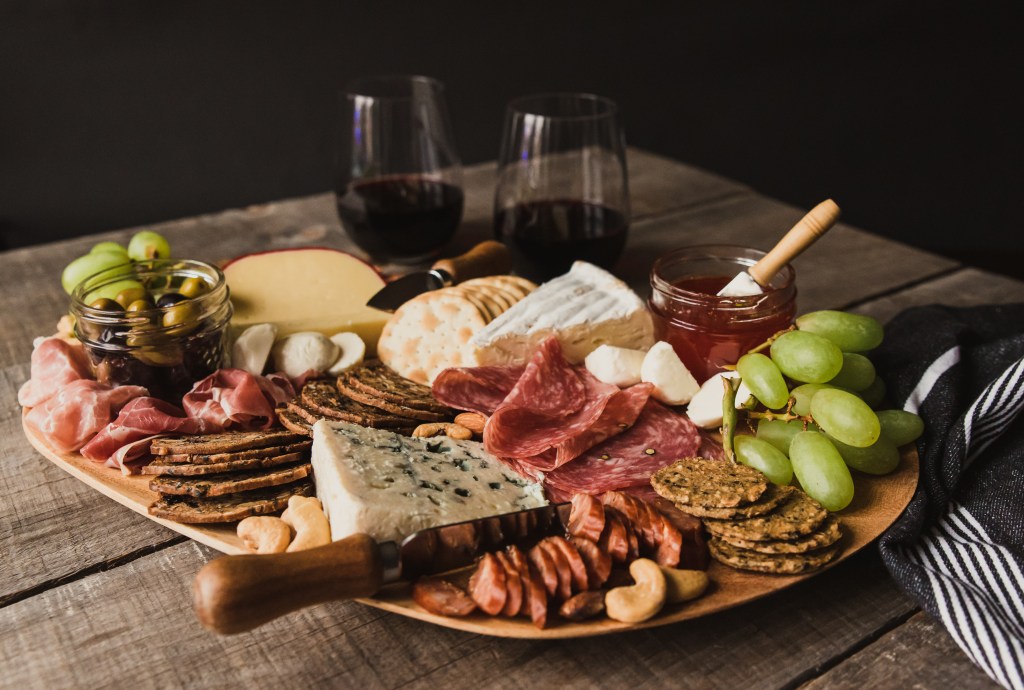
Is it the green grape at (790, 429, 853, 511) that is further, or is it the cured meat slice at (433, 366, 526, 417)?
the cured meat slice at (433, 366, 526, 417)

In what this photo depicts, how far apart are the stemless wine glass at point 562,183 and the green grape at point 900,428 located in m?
0.78

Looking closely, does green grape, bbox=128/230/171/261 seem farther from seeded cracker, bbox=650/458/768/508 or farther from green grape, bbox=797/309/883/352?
green grape, bbox=797/309/883/352

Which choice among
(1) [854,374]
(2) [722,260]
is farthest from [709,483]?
(2) [722,260]

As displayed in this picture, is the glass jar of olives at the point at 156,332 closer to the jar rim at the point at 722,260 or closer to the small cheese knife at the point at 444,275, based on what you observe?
the small cheese knife at the point at 444,275

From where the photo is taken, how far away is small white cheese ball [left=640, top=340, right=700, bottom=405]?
4.96 feet

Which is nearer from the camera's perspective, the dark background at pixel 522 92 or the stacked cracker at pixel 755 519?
the stacked cracker at pixel 755 519

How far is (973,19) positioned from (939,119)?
19.1 inches

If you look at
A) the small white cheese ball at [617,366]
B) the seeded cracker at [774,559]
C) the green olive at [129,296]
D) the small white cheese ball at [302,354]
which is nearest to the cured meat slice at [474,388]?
the small white cheese ball at [617,366]

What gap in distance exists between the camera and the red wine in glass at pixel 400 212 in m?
2.10

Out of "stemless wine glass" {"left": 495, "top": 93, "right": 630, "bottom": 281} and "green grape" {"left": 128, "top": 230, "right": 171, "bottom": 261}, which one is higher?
"stemless wine glass" {"left": 495, "top": 93, "right": 630, "bottom": 281}

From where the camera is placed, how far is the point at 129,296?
161 centimetres

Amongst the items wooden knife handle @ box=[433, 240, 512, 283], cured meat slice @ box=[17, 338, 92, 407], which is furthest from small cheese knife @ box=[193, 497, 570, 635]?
wooden knife handle @ box=[433, 240, 512, 283]

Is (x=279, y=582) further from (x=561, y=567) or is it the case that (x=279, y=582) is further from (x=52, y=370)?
(x=52, y=370)

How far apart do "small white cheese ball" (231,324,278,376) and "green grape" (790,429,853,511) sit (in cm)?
95
